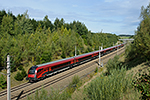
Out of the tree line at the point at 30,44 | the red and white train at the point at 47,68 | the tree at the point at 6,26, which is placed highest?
the tree at the point at 6,26

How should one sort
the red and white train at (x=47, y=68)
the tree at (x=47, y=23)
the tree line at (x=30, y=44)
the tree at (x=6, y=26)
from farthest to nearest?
the tree at (x=47, y=23) < the tree at (x=6, y=26) < the tree line at (x=30, y=44) < the red and white train at (x=47, y=68)

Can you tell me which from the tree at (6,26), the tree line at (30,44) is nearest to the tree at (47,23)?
the tree line at (30,44)

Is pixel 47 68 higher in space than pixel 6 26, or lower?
lower

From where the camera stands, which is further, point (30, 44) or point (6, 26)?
point (6, 26)

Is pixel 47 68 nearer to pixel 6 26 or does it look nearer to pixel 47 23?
pixel 6 26

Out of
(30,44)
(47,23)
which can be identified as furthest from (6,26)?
(47,23)

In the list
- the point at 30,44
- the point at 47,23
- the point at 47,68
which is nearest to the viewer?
the point at 47,68

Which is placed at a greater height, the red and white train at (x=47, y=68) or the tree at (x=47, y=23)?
the tree at (x=47, y=23)

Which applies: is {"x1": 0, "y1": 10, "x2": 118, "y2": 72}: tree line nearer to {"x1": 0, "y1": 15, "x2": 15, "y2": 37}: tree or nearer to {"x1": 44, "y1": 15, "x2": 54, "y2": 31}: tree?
{"x1": 0, "y1": 15, "x2": 15, "y2": 37}: tree

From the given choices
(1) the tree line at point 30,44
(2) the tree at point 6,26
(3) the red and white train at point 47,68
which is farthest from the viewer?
(2) the tree at point 6,26

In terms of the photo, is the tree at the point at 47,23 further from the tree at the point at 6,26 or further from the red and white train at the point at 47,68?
the red and white train at the point at 47,68

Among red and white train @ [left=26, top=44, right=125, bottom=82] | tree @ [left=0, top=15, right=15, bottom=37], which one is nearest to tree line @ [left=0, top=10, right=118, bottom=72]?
tree @ [left=0, top=15, right=15, bottom=37]

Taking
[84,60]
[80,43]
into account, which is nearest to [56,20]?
[80,43]

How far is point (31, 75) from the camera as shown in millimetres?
20156
